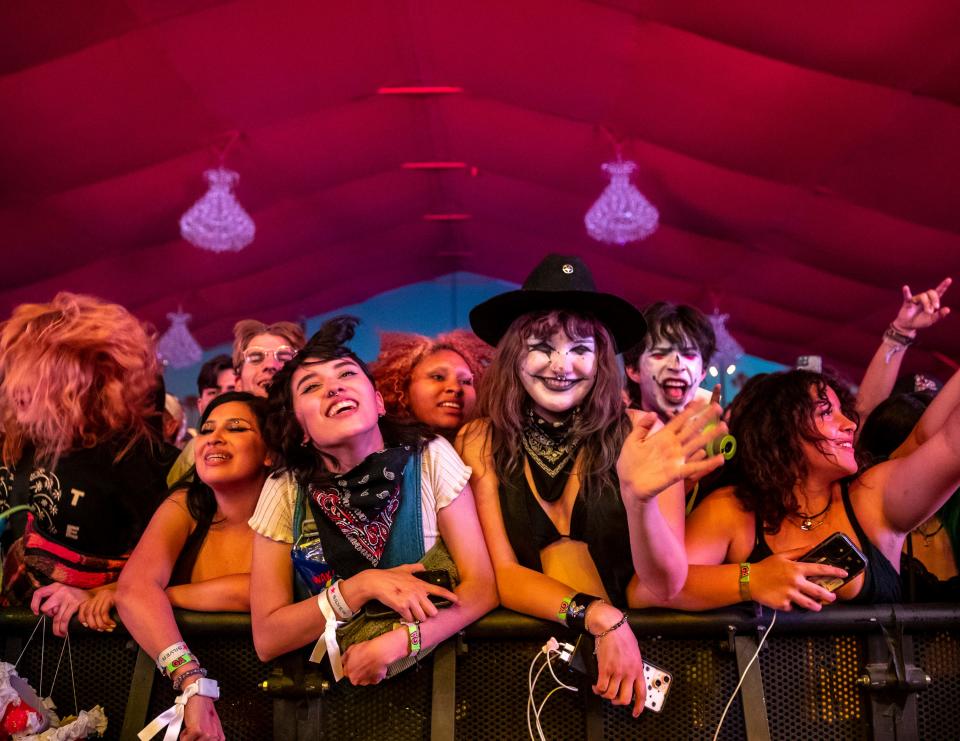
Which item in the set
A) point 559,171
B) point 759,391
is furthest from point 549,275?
point 559,171

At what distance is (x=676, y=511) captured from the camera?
2.38m

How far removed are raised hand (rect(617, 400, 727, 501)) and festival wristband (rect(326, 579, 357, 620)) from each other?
2.13ft

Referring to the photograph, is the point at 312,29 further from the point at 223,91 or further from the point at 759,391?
the point at 759,391

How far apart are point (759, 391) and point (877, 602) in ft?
2.18

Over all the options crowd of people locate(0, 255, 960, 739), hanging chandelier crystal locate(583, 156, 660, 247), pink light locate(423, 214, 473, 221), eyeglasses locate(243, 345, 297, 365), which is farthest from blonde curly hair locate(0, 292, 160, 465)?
pink light locate(423, 214, 473, 221)

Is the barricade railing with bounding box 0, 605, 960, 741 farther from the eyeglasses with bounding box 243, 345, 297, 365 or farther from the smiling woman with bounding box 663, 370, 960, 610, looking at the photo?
the eyeglasses with bounding box 243, 345, 297, 365

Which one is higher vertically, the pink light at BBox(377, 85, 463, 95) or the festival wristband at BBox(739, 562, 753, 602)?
the pink light at BBox(377, 85, 463, 95)

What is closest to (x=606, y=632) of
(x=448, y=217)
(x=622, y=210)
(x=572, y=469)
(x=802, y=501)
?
(x=572, y=469)

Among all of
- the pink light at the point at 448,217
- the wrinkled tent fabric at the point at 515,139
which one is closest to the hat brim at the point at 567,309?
the wrinkled tent fabric at the point at 515,139

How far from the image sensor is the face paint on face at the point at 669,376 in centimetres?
338

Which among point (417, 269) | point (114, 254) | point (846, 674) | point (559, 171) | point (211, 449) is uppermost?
point (417, 269)

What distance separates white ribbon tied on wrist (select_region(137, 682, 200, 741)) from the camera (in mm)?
2195

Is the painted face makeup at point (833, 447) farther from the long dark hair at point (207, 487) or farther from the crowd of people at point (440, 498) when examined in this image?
the long dark hair at point (207, 487)

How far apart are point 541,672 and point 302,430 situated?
81 cm
